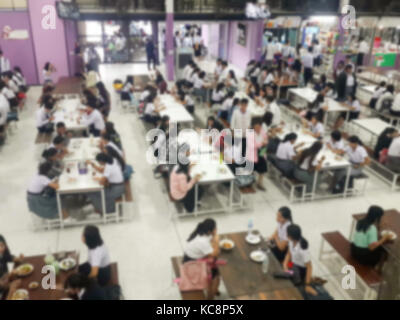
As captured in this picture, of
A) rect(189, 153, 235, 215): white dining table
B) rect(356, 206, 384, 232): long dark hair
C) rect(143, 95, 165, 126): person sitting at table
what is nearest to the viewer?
rect(356, 206, 384, 232): long dark hair

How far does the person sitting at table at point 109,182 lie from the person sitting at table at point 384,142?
592cm

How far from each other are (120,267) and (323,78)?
10.4 metres

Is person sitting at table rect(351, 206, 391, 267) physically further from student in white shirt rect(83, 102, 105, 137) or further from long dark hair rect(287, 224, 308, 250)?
student in white shirt rect(83, 102, 105, 137)

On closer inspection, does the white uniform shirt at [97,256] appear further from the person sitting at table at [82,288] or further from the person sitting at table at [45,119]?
the person sitting at table at [45,119]

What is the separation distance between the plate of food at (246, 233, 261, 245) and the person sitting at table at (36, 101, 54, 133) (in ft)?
21.5

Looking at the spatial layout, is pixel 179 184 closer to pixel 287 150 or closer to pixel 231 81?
pixel 287 150

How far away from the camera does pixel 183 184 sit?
Answer: 732cm

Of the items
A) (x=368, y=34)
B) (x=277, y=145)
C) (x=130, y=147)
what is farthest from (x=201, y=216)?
(x=368, y=34)

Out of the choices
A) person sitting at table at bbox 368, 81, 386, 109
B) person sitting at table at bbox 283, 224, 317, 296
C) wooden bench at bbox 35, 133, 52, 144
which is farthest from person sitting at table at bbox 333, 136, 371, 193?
wooden bench at bbox 35, 133, 52, 144

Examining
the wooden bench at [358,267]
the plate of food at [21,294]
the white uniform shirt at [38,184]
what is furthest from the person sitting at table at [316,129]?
the plate of food at [21,294]

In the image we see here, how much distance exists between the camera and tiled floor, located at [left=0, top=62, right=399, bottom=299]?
21.2 feet

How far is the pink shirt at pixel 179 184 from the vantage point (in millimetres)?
7270

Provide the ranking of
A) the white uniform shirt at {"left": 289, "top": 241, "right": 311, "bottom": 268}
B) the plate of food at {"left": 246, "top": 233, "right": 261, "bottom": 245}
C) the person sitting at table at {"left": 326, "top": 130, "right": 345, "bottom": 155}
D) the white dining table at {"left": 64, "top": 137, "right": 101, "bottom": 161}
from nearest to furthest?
1. the white uniform shirt at {"left": 289, "top": 241, "right": 311, "bottom": 268}
2. the plate of food at {"left": 246, "top": 233, "right": 261, "bottom": 245}
3. the white dining table at {"left": 64, "top": 137, "right": 101, "bottom": 161}
4. the person sitting at table at {"left": 326, "top": 130, "right": 345, "bottom": 155}

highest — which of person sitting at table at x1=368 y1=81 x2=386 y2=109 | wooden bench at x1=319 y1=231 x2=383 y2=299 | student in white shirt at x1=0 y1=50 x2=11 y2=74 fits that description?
student in white shirt at x1=0 y1=50 x2=11 y2=74
